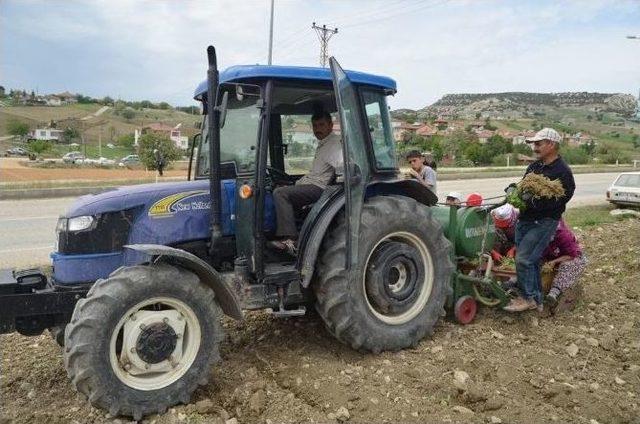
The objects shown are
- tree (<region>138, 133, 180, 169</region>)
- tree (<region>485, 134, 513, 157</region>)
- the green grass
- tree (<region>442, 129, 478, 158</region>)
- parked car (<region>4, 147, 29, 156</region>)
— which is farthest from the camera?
parked car (<region>4, 147, 29, 156</region>)

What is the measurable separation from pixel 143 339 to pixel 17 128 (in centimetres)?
7986

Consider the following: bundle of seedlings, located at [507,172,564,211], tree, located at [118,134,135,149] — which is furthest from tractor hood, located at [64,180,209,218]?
tree, located at [118,134,135,149]

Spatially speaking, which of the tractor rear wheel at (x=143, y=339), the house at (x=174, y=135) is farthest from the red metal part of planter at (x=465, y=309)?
the house at (x=174, y=135)

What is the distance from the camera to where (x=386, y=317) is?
185 inches

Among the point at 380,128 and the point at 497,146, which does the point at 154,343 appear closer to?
the point at 380,128

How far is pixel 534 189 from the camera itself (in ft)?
17.3

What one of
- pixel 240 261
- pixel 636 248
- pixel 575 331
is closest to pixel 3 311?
pixel 240 261

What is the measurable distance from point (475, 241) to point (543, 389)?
6.41ft

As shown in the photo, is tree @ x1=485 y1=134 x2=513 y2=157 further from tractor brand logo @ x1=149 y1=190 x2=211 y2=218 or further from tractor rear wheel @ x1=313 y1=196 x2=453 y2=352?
tractor brand logo @ x1=149 y1=190 x2=211 y2=218

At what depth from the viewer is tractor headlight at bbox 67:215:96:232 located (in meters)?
3.94

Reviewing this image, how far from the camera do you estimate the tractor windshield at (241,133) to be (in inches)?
171

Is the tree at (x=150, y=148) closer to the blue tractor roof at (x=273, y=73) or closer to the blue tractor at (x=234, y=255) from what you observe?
the blue tractor at (x=234, y=255)

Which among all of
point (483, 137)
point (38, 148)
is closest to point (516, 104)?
point (483, 137)

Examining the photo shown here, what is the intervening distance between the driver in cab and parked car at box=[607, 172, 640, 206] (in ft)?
47.9
